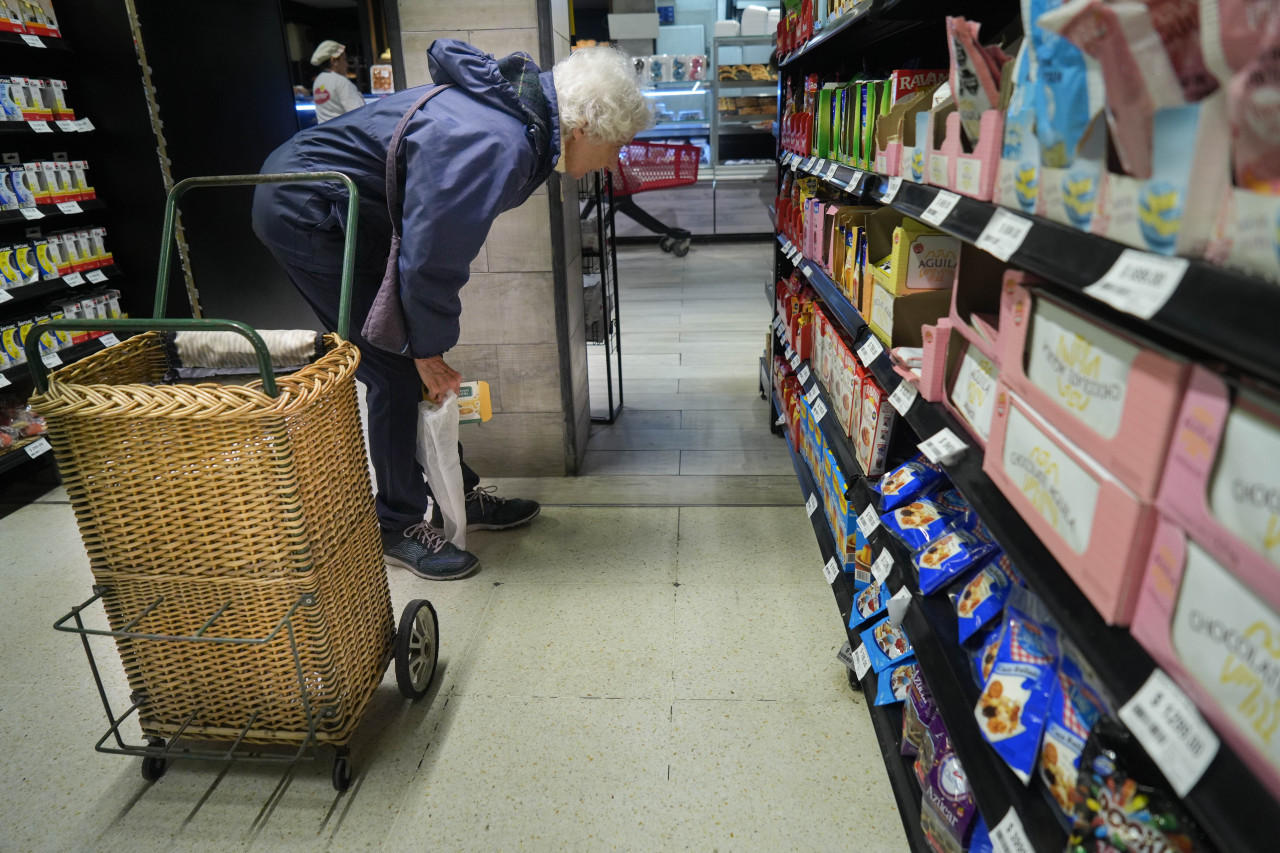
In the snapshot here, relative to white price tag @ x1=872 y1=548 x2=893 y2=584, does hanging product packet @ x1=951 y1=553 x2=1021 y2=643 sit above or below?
above

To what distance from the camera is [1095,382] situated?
0.88 m

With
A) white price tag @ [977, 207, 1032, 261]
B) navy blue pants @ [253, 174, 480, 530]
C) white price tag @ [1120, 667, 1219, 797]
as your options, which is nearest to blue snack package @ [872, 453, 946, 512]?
white price tag @ [977, 207, 1032, 261]

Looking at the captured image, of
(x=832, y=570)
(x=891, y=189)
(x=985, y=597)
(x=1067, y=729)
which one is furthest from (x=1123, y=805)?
(x=832, y=570)

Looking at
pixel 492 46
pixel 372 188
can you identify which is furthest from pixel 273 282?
pixel 372 188

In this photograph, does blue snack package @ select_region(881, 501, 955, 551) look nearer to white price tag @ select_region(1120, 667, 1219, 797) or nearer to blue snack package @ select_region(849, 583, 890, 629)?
blue snack package @ select_region(849, 583, 890, 629)

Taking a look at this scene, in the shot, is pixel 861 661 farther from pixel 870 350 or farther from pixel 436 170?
pixel 436 170

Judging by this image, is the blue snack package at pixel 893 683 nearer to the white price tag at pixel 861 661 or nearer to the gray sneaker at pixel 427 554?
the white price tag at pixel 861 661

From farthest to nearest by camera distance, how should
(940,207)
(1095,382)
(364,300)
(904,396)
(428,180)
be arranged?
1. (364,300)
2. (428,180)
3. (904,396)
4. (940,207)
5. (1095,382)

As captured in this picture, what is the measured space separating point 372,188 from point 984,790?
6.81ft

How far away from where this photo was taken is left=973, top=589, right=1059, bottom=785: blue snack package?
3.52ft

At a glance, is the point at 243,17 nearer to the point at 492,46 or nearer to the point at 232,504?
the point at 492,46

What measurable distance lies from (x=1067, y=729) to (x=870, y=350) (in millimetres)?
976

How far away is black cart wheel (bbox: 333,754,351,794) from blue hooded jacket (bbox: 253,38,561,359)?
106 centimetres

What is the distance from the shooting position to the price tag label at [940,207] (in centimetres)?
125
